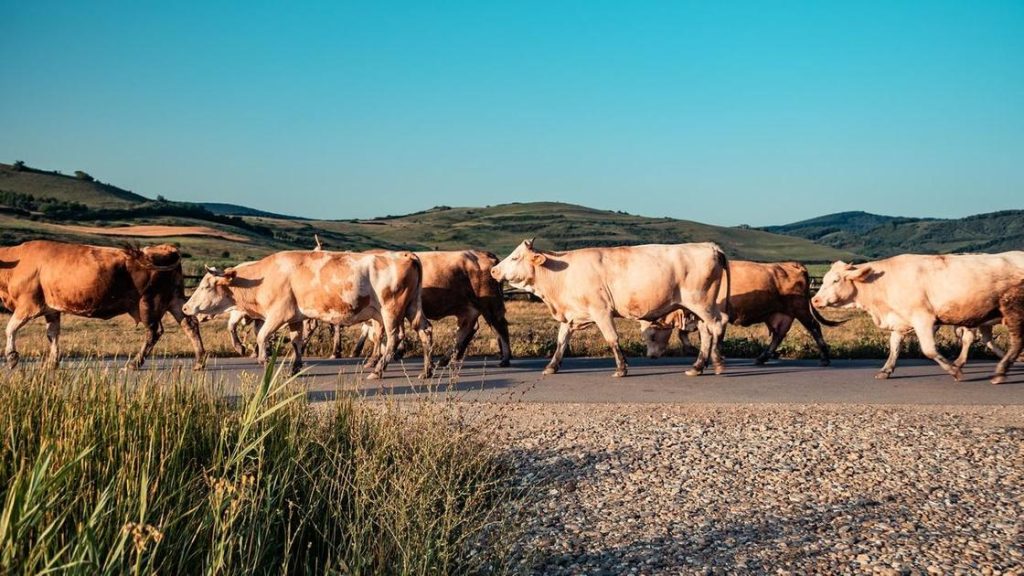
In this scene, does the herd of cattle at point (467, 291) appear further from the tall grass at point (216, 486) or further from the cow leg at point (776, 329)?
the tall grass at point (216, 486)

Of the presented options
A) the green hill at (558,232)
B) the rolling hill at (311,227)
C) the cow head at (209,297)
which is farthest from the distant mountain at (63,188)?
the cow head at (209,297)

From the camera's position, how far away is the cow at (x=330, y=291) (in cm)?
1366

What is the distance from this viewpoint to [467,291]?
15.8m

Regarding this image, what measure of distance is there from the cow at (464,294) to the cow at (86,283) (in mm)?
3995

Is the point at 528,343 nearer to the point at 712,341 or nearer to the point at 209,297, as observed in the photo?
the point at 712,341

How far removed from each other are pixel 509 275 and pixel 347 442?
8.51 meters

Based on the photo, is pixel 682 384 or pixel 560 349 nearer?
pixel 682 384

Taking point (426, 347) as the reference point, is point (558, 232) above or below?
above

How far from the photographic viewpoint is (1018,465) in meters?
8.10

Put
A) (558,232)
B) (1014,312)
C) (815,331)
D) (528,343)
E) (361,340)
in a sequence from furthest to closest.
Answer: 1. (558,232)
2. (528,343)
3. (361,340)
4. (815,331)
5. (1014,312)

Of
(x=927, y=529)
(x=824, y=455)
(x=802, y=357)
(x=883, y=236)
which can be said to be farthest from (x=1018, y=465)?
(x=883, y=236)

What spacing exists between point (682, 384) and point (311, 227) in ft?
398

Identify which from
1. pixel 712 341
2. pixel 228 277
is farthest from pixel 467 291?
pixel 712 341

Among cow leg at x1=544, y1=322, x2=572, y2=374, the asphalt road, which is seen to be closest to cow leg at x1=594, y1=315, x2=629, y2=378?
the asphalt road
